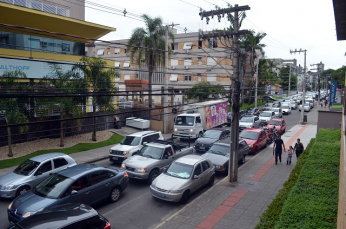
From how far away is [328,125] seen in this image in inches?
908

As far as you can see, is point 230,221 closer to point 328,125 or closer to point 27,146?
point 27,146

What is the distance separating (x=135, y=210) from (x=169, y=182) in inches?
65.3

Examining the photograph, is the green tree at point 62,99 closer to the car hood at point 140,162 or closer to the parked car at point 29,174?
the parked car at point 29,174

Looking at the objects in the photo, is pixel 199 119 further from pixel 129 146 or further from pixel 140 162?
pixel 140 162

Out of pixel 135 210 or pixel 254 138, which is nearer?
pixel 135 210

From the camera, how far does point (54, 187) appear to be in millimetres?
9586

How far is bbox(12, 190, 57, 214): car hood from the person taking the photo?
8.64 m

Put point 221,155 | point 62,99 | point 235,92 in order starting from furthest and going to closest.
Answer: point 62,99
point 221,155
point 235,92

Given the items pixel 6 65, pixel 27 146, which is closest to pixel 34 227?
pixel 27 146

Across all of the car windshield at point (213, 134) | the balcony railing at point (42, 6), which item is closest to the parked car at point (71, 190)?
the car windshield at point (213, 134)

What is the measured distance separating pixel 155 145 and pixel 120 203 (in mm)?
4091

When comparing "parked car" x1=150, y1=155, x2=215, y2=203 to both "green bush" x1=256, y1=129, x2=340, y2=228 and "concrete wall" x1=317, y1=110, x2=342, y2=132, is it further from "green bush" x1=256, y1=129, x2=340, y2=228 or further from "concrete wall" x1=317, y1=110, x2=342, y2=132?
"concrete wall" x1=317, y1=110, x2=342, y2=132

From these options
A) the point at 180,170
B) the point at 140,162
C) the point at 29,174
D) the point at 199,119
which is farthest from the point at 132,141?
the point at 199,119

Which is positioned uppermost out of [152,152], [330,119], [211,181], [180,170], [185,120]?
[330,119]
